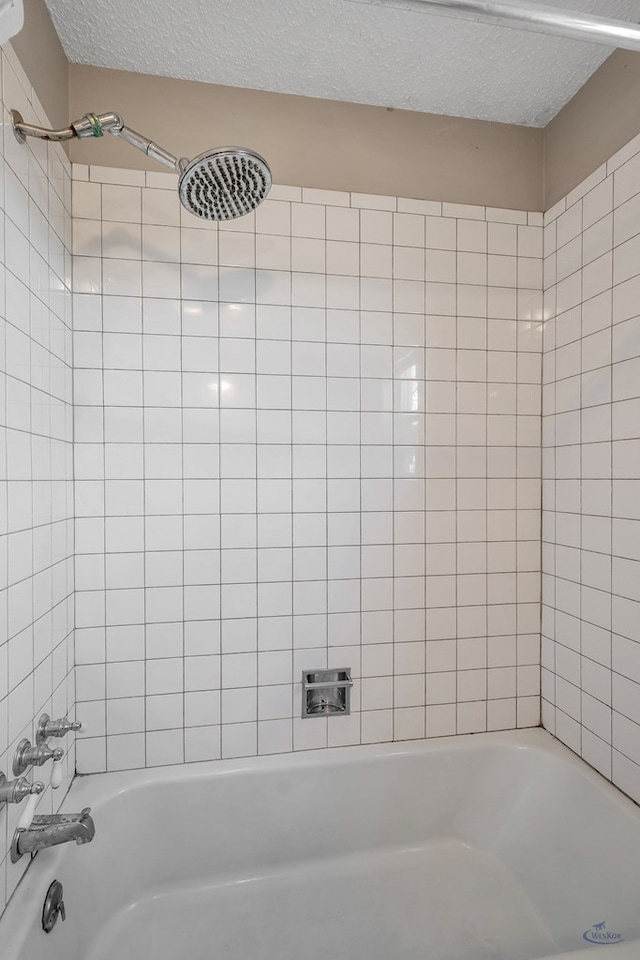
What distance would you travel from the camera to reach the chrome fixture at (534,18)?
783 mm

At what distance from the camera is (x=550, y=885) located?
4.62 feet

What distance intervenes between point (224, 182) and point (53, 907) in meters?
1.65

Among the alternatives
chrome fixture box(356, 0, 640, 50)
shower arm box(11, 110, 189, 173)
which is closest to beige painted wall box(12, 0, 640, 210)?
shower arm box(11, 110, 189, 173)

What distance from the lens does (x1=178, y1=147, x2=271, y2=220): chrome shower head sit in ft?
3.46

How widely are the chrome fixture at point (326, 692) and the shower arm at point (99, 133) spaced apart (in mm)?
1441

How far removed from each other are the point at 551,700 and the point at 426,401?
43.3 inches

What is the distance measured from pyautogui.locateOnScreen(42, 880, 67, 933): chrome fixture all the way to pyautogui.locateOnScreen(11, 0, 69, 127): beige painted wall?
1.73 meters

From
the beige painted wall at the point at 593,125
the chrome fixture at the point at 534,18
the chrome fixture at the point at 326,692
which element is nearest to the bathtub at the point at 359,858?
the chrome fixture at the point at 326,692

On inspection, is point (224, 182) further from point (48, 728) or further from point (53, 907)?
point (53, 907)

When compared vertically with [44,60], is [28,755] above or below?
below

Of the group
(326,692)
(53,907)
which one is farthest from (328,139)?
(53,907)

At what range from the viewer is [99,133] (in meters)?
1.17

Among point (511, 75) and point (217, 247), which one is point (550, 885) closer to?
point (217, 247)

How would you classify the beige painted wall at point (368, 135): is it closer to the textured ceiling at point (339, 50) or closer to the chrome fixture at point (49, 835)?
the textured ceiling at point (339, 50)
